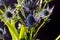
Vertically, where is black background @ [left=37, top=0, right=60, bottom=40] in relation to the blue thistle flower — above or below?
below

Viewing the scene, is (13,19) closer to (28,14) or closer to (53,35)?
(28,14)

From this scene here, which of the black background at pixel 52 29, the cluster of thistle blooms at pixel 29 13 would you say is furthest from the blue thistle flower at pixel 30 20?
the black background at pixel 52 29

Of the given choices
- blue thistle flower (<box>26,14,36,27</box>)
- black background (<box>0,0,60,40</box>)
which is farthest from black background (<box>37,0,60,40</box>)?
blue thistle flower (<box>26,14,36,27</box>)

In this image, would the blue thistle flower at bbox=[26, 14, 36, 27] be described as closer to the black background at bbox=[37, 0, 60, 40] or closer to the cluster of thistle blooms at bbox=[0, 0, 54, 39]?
the cluster of thistle blooms at bbox=[0, 0, 54, 39]

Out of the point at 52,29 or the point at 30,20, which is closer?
the point at 30,20

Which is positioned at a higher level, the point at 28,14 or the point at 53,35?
the point at 28,14

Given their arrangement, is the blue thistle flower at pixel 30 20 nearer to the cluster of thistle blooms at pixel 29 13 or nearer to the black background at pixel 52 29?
the cluster of thistle blooms at pixel 29 13

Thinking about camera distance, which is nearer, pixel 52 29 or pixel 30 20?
pixel 30 20

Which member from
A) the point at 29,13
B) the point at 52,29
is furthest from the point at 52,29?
the point at 29,13

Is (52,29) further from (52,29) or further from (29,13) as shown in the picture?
(29,13)

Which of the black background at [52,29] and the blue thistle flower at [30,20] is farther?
the black background at [52,29]

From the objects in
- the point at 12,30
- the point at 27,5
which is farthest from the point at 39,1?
the point at 12,30
